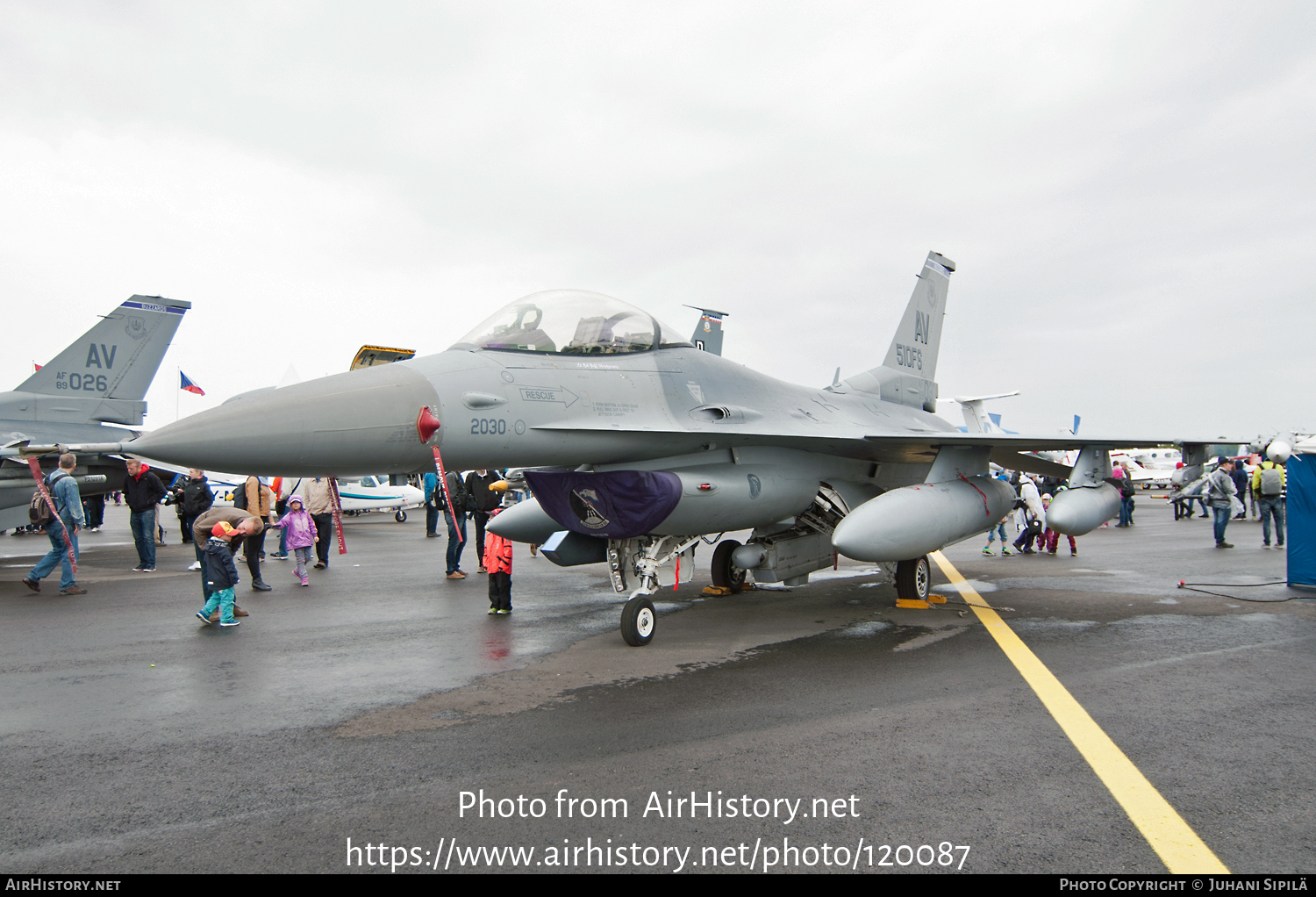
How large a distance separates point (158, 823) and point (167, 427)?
2346 millimetres

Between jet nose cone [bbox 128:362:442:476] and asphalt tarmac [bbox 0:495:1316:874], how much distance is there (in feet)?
5.34

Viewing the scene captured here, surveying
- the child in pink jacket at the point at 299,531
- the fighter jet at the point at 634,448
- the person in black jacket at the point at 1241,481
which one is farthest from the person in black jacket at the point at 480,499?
the person in black jacket at the point at 1241,481

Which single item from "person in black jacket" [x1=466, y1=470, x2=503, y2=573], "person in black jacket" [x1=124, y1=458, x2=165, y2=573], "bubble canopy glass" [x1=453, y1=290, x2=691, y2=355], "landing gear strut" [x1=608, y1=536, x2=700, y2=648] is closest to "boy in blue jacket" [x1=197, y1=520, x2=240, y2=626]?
"bubble canopy glass" [x1=453, y1=290, x2=691, y2=355]

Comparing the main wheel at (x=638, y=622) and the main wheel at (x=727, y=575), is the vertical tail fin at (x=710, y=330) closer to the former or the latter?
the main wheel at (x=727, y=575)

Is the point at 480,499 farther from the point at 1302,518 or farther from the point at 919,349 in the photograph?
the point at 1302,518

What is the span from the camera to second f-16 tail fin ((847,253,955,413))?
11234 millimetres

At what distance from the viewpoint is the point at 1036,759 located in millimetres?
3852

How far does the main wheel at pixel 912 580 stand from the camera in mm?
8688

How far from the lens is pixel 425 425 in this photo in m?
5.28

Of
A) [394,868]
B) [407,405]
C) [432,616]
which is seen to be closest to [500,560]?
[432,616]

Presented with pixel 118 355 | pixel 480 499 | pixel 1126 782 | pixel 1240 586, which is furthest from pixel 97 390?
pixel 1240 586

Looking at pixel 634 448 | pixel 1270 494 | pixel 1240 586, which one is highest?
Answer: pixel 634 448

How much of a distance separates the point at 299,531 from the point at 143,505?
4.03 metres

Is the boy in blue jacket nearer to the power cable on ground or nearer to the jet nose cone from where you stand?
the jet nose cone
